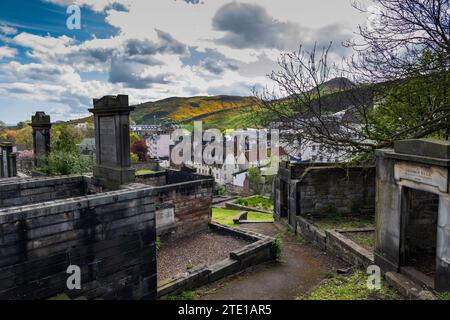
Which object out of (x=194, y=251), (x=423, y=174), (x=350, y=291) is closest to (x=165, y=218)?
(x=194, y=251)

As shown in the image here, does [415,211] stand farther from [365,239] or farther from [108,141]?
[108,141]

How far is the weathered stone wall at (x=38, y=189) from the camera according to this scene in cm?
885

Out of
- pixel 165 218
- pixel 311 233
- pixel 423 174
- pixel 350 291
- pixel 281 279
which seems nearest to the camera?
pixel 423 174

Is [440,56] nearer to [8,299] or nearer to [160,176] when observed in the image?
[8,299]

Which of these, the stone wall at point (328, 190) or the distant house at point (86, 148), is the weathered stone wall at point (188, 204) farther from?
the distant house at point (86, 148)

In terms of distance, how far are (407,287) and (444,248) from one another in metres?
1.33

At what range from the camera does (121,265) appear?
7.19 meters

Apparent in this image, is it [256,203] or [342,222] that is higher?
[342,222]

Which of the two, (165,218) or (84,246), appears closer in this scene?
(84,246)

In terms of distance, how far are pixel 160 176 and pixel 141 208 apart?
943 cm

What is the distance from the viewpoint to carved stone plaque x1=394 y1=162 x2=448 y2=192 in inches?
245

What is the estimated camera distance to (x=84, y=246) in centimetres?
654

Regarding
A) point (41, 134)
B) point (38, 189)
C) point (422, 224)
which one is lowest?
point (422, 224)
